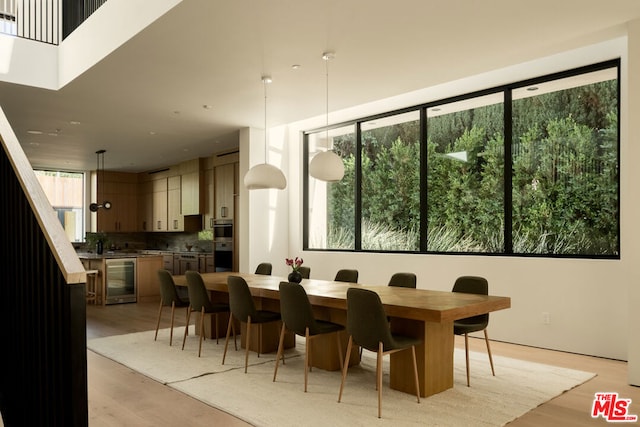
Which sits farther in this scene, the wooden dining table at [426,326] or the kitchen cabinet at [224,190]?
the kitchen cabinet at [224,190]

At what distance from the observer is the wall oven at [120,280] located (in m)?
8.62

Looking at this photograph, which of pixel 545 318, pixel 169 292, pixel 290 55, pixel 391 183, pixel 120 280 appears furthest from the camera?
pixel 120 280

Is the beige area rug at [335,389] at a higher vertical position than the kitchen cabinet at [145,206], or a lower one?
lower

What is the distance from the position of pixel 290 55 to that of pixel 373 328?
8.46 ft

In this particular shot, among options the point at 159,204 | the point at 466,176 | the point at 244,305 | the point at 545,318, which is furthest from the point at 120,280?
→ the point at 545,318

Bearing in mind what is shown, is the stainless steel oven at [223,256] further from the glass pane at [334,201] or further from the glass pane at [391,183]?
the glass pane at [391,183]

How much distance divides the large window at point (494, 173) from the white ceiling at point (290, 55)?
2.64 feet

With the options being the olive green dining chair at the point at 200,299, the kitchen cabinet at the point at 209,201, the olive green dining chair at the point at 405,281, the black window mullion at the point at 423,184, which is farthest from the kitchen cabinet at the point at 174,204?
the olive green dining chair at the point at 405,281

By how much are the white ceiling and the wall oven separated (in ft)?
8.06

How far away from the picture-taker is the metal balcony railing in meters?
5.87

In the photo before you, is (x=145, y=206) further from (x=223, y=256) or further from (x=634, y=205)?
(x=634, y=205)

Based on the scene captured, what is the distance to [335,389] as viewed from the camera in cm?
387

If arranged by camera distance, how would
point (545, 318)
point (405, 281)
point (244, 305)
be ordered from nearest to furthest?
point (244, 305) → point (405, 281) → point (545, 318)

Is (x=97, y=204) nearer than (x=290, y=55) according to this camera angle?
No
